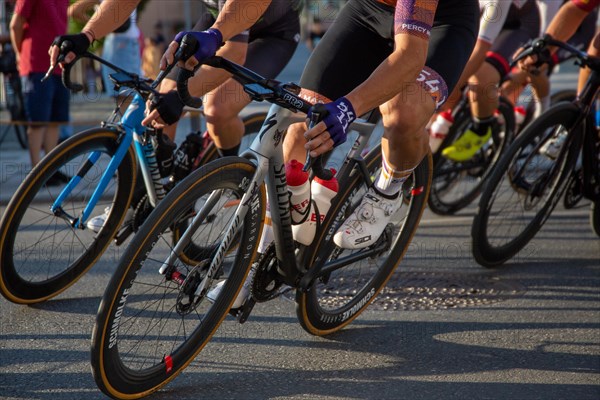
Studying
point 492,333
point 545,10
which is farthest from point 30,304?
point 545,10

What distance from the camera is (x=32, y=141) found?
7680 millimetres

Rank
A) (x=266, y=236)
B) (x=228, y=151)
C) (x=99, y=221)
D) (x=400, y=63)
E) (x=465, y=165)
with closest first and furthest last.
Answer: (x=400, y=63)
(x=266, y=236)
(x=99, y=221)
(x=228, y=151)
(x=465, y=165)

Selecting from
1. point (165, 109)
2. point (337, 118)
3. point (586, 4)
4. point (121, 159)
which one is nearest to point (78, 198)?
point (121, 159)

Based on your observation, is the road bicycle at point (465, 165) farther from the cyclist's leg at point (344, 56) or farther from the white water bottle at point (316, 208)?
the white water bottle at point (316, 208)

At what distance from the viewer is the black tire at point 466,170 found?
628 centimetres

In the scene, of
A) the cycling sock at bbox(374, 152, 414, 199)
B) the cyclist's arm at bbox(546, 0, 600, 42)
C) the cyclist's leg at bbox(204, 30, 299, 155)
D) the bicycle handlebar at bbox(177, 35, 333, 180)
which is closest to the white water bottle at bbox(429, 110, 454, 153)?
the cyclist's arm at bbox(546, 0, 600, 42)

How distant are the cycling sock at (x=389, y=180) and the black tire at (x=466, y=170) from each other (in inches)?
95.6

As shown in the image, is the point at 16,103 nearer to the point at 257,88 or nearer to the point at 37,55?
the point at 37,55

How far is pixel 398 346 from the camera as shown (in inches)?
155

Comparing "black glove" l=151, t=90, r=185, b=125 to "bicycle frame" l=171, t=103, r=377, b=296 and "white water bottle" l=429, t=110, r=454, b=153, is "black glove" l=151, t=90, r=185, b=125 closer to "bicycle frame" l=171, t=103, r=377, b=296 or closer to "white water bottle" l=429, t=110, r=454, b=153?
"bicycle frame" l=171, t=103, r=377, b=296

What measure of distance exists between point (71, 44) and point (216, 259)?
1.40 m

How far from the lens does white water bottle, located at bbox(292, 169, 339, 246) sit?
3.62 meters

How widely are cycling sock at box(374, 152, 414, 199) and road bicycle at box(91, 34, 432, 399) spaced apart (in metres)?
0.07

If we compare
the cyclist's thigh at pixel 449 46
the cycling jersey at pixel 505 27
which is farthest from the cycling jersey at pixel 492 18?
the cyclist's thigh at pixel 449 46
